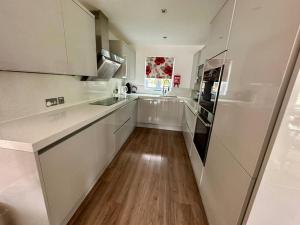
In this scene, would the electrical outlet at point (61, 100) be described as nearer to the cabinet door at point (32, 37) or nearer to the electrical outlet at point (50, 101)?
the electrical outlet at point (50, 101)

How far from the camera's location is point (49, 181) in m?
0.91

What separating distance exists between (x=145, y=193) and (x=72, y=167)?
91cm

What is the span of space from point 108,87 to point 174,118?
73.5 inches

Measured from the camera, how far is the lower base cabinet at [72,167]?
Answer: 0.91 metres

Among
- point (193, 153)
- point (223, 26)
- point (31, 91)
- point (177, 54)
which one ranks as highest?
point (177, 54)

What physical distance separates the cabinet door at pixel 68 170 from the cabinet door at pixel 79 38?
0.78m

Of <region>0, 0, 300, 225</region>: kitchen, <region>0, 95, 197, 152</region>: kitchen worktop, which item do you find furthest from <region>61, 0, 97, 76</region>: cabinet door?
<region>0, 95, 197, 152</region>: kitchen worktop

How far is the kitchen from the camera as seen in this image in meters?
0.61

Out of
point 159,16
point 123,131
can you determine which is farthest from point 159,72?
point 123,131

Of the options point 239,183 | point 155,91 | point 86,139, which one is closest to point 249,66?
point 239,183

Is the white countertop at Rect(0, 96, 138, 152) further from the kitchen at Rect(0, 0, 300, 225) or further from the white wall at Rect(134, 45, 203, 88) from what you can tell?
the white wall at Rect(134, 45, 203, 88)

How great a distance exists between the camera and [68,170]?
1093 mm

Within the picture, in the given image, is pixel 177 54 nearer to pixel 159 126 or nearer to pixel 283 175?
pixel 159 126

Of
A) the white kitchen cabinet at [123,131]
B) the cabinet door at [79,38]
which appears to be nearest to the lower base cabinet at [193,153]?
the white kitchen cabinet at [123,131]
